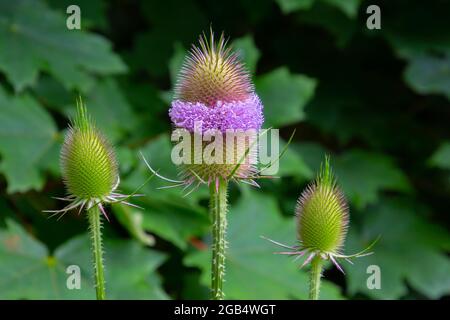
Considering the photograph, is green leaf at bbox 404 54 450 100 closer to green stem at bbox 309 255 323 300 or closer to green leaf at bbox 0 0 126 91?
green leaf at bbox 0 0 126 91

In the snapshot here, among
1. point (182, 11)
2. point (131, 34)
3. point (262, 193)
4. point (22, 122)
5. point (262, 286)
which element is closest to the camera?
point (262, 286)

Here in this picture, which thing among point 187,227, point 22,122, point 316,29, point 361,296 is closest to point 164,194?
point 187,227

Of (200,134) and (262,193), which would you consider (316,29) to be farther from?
(200,134)

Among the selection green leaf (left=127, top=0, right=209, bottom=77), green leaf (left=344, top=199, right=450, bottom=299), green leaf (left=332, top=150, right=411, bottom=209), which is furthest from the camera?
green leaf (left=127, top=0, right=209, bottom=77)

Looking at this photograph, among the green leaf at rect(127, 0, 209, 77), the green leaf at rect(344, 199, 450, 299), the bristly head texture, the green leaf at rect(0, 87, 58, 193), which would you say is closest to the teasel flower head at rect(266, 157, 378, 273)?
the bristly head texture

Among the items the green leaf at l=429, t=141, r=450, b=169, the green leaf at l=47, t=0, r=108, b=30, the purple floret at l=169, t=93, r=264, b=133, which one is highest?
the green leaf at l=47, t=0, r=108, b=30

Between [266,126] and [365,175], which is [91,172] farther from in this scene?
[365,175]

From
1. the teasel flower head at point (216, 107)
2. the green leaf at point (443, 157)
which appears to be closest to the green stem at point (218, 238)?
the teasel flower head at point (216, 107)
